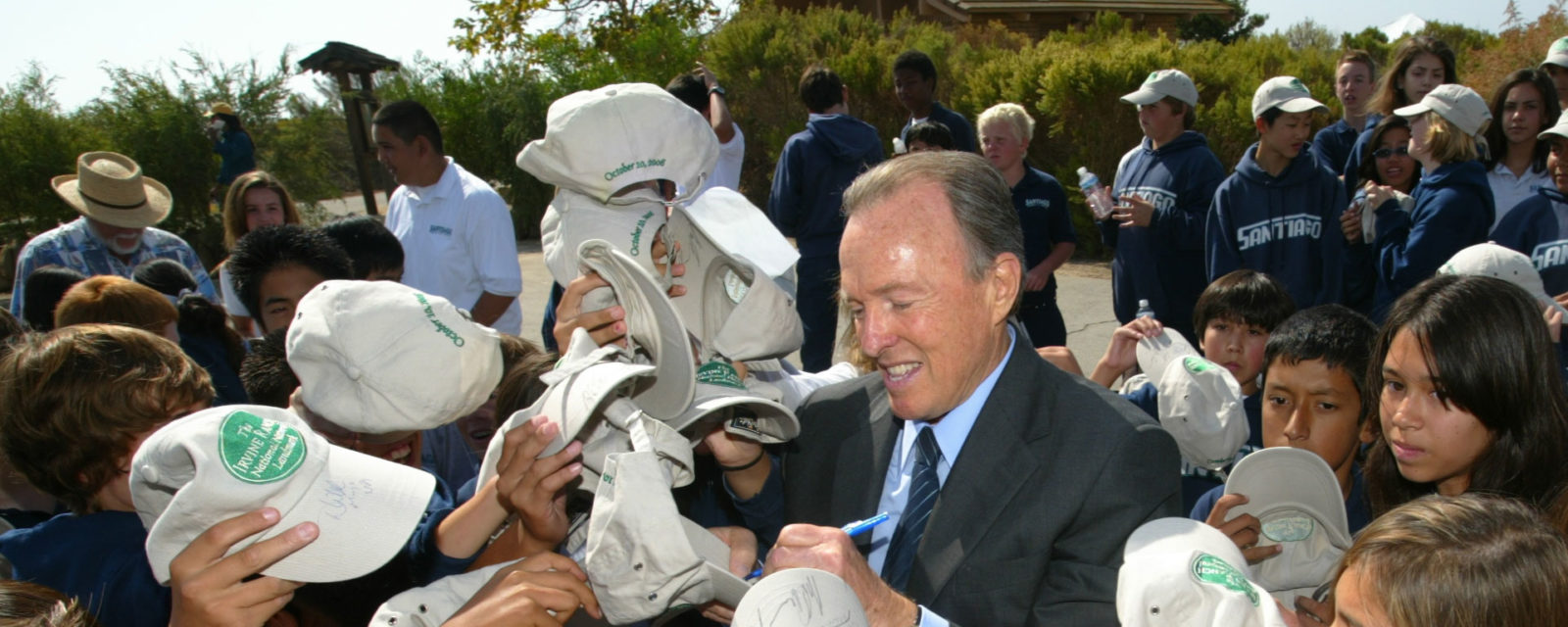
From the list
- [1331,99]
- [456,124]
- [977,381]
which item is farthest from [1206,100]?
[456,124]

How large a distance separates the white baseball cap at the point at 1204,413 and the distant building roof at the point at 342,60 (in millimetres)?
8330

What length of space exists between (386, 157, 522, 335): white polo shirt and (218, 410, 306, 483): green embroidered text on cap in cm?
316

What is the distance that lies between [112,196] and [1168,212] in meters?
5.36

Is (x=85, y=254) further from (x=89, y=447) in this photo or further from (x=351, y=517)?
(x=351, y=517)

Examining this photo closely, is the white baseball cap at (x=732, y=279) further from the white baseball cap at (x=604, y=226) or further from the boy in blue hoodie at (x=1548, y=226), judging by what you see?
the boy in blue hoodie at (x=1548, y=226)

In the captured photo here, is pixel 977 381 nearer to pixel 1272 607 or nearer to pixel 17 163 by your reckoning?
pixel 1272 607

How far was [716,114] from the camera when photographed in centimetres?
645

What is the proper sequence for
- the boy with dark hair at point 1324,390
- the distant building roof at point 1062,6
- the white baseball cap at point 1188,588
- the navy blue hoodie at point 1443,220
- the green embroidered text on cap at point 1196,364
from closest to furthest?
the white baseball cap at point 1188,588
the boy with dark hair at point 1324,390
the green embroidered text on cap at point 1196,364
the navy blue hoodie at point 1443,220
the distant building roof at point 1062,6

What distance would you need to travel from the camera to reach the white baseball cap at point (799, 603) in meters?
1.37

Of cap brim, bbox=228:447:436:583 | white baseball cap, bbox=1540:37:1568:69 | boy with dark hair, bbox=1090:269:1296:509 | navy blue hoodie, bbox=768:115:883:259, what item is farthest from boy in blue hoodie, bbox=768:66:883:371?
cap brim, bbox=228:447:436:583

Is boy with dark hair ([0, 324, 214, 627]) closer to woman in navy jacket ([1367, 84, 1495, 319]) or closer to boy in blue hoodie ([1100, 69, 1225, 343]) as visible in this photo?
boy in blue hoodie ([1100, 69, 1225, 343])

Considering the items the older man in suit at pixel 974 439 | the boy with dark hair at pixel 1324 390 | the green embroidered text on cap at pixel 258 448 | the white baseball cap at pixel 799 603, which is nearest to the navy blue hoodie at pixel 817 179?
the boy with dark hair at pixel 1324 390

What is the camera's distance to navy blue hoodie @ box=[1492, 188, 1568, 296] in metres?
4.20

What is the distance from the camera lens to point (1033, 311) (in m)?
5.61
